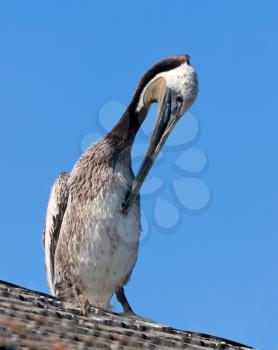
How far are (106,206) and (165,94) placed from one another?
173 centimetres

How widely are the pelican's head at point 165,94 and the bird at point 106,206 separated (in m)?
0.01

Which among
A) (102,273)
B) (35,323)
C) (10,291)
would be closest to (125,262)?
(102,273)

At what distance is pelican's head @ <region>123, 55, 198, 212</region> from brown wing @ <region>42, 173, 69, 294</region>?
0.87 m

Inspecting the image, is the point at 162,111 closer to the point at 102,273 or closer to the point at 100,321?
the point at 102,273

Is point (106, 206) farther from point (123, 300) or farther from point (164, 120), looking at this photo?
point (164, 120)

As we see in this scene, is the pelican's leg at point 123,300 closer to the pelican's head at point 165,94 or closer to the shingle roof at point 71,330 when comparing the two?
the pelican's head at point 165,94

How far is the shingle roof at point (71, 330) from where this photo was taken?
567 cm

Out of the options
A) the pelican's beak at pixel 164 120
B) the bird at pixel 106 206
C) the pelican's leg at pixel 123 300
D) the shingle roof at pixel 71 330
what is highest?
the pelican's beak at pixel 164 120

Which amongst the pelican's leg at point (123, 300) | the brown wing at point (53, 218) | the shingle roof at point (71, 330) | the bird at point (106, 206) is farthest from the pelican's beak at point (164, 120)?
the shingle roof at point (71, 330)

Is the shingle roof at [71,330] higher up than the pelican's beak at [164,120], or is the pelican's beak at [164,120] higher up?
the pelican's beak at [164,120]

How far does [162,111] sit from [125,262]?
1.90m

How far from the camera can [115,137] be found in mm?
11617

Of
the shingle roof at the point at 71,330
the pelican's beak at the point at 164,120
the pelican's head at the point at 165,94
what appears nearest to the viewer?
the shingle roof at the point at 71,330

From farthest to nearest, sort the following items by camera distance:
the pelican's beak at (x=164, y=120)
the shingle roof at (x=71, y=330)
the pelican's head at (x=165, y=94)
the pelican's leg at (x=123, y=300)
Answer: the pelican's beak at (x=164, y=120) < the pelican's head at (x=165, y=94) < the pelican's leg at (x=123, y=300) < the shingle roof at (x=71, y=330)
